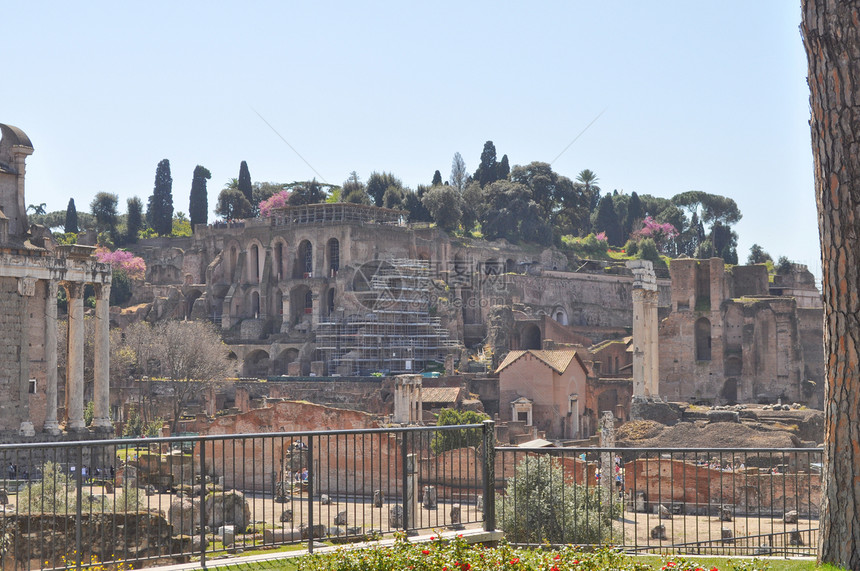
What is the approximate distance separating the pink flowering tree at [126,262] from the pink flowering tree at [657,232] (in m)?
41.2

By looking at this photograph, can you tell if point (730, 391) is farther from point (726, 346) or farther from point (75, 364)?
point (75, 364)

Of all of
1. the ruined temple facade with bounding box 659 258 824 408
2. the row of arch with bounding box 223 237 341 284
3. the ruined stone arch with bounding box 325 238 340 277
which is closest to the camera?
the ruined temple facade with bounding box 659 258 824 408

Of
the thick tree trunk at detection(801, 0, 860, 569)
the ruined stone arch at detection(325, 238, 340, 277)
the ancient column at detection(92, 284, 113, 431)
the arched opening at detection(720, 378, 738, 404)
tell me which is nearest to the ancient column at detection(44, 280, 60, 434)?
the ancient column at detection(92, 284, 113, 431)

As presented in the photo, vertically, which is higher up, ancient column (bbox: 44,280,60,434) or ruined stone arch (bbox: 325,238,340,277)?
ruined stone arch (bbox: 325,238,340,277)

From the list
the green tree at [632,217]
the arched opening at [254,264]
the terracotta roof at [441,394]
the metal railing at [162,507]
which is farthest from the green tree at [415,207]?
the metal railing at [162,507]

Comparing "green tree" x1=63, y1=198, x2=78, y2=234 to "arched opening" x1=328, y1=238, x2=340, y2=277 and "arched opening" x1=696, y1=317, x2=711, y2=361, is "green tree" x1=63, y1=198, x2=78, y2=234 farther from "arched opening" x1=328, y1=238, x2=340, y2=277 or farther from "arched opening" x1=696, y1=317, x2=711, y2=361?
"arched opening" x1=696, y1=317, x2=711, y2=361

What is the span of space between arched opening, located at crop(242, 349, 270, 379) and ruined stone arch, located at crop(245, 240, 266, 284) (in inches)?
312

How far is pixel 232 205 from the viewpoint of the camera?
82.7 metres

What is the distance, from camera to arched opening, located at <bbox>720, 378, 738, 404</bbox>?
5681 cm

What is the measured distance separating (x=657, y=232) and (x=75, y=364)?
71233 mm

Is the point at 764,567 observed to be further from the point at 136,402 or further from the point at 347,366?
the point at 347,366

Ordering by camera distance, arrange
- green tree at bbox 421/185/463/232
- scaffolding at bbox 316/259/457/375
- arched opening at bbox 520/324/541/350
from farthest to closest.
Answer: green tree at bbox 421/185/463/232 → arched opening at bbox 520/324/541/350 → scaffolding at bbox 316/259/457/375

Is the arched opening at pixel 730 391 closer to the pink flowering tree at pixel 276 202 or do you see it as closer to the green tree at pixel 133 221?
the pink flowering tree at pixel 276 202

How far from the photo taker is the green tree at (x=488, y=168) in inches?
3452
